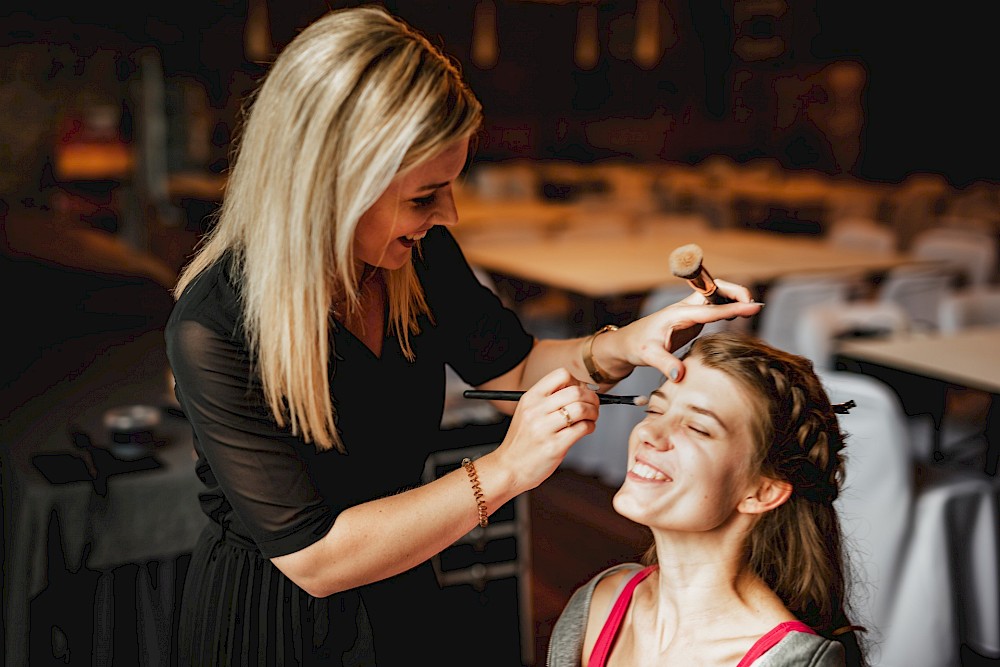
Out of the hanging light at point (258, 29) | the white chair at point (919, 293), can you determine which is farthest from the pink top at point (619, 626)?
the hanging light at point (258, 29)

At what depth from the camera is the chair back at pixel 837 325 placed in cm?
365

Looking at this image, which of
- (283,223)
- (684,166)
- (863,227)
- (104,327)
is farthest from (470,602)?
(684,166)

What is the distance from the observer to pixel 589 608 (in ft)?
4.93

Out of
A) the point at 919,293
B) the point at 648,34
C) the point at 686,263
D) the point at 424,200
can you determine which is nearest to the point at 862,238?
the point at 919,293

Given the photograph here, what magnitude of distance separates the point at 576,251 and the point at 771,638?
176 inches

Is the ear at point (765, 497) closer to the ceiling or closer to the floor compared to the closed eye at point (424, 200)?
closer to the floor

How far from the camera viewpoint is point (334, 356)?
1.40 m

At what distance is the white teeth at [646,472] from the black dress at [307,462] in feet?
1.17

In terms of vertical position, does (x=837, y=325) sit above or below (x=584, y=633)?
below

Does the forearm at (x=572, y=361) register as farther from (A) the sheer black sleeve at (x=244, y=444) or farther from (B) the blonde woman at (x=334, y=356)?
(A) the sheer black sleeve at (x=244, y=444)

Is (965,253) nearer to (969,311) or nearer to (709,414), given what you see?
(969,311)

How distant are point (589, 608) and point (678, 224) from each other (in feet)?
17.3

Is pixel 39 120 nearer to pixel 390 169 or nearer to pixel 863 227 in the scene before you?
pixel 863 227

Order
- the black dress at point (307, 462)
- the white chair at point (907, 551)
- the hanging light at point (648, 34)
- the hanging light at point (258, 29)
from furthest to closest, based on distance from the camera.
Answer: the hanging light at point (648, 34) → the hanging light at point (258, 29) → the white chair at point (907, 551) → the black dress at point (307, 462)
